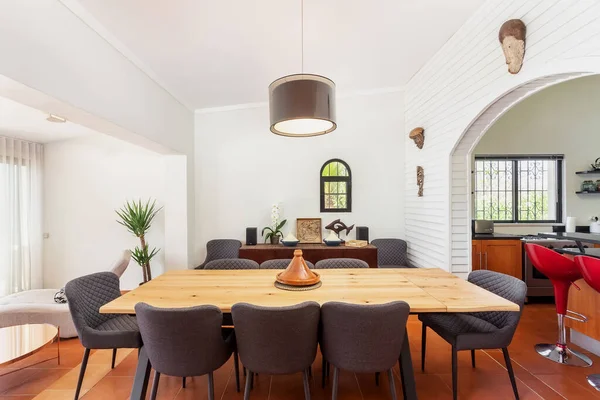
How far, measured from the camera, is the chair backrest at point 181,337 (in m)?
1.62

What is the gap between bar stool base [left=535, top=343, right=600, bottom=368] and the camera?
2.56 m

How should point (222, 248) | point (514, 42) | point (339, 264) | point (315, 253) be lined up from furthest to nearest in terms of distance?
point (222, 248) < point (315, 253) < point (339, 264) < point (514, 42)

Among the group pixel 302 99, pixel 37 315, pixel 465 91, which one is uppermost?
pixel 465 91

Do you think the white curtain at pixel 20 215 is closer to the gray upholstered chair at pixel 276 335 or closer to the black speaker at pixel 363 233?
the gray upholstered chair at pixel 276 335

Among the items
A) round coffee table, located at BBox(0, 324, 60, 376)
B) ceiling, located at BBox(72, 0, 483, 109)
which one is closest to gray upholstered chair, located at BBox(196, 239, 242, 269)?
round coffee table, located at BBox(0, 324, 60, 376)

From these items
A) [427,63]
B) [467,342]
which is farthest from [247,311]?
[427,63]

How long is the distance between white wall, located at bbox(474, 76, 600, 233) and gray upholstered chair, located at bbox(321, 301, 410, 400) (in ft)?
14.3

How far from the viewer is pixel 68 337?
10.3 ft

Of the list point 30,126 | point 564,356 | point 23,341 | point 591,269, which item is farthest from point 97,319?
point 564,356

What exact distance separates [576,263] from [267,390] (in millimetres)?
2702

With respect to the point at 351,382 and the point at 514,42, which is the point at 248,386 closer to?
the point at 351,382

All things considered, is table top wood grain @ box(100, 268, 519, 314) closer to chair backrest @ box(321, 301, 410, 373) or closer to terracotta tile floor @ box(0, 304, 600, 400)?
chair backrest @ box(321, 301, 410, 373)

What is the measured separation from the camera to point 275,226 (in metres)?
4.64

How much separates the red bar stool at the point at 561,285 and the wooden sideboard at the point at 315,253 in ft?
5.99
